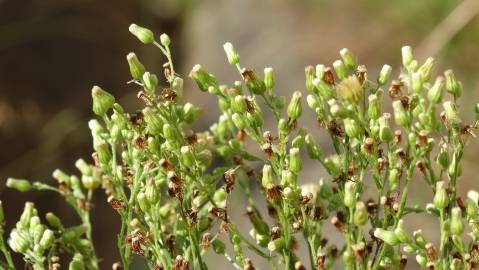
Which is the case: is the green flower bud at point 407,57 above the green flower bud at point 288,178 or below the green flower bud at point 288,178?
above

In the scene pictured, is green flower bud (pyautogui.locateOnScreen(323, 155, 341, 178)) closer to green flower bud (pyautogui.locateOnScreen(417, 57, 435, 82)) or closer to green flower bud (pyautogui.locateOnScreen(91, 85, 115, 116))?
green flower bud (pyautogui.locateOnScreen(417, 57, 435, 82))

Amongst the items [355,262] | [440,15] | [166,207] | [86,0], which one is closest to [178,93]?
[166,207]

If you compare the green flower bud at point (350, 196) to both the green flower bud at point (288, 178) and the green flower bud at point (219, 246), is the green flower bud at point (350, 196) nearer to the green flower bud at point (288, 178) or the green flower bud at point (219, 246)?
the green flower bud at point (288, 178)

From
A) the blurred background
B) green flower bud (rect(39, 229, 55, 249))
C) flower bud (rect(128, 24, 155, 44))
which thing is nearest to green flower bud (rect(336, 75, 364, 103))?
flower bud (rect(128, 24, 155, 44))

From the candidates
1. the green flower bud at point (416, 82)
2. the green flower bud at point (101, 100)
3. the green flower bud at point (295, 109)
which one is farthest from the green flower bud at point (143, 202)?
the green flower bud at point (416, 82)

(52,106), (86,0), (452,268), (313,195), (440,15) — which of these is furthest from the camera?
(86,0)

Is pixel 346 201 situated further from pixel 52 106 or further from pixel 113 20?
pixel 113 20

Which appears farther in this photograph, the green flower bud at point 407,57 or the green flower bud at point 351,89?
the green flower bud at point 407,57
